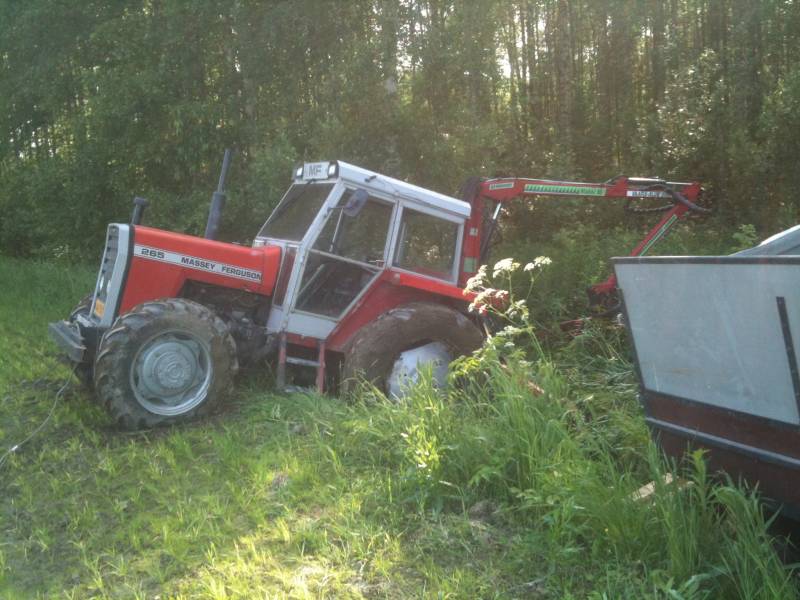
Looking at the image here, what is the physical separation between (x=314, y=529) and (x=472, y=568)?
88cm

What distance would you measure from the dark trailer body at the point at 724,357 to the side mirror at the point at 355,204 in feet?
9.17

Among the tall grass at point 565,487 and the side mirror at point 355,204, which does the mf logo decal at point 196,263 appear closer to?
the side mirror at point 355,204

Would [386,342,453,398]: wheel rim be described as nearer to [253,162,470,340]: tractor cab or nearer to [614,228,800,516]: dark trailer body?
[253,162,470,340]: tractor cab

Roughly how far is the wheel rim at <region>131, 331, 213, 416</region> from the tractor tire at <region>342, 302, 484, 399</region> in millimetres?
1098

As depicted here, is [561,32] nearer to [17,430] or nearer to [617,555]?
[17,430]

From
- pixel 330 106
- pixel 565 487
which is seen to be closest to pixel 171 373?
pixel 565 487

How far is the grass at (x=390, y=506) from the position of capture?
3.50m

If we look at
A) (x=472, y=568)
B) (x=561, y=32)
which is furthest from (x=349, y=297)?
Result: (x=561, y=32)

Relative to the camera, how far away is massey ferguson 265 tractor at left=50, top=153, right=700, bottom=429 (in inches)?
241

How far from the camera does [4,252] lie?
844 inches

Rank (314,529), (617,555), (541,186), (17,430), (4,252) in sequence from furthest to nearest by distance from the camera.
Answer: (4,252), (541,186), (17,430), (314,529), (617,555)

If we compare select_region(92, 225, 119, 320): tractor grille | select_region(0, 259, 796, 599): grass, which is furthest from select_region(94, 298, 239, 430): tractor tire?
select_region(92, 225, 119, 320): tractor grille

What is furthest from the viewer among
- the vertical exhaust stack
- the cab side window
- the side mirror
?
the vertical exhaust stack

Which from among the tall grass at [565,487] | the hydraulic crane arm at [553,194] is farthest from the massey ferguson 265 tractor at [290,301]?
the tall grass at [565,487]
